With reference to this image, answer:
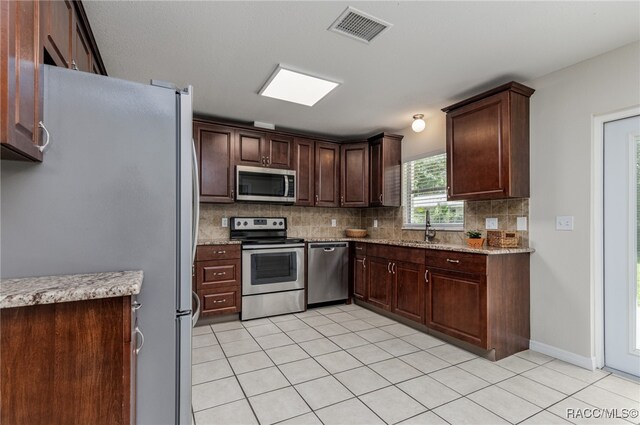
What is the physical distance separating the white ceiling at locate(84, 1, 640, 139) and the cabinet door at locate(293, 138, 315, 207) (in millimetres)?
1217

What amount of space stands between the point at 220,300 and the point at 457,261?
252 centimetres

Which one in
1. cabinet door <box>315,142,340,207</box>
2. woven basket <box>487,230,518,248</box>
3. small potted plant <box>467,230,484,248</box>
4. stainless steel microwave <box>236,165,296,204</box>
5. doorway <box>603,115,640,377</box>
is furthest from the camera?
cabinet door <box>315,142,340,207</box>

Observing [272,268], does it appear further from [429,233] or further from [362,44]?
[362,44]

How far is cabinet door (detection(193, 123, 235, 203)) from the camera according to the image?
3697 millimetres

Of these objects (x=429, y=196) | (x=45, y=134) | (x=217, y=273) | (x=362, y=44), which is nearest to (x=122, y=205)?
(x=45, y=134)

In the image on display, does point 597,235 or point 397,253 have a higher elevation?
point 597,235

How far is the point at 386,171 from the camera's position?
428 centimetres

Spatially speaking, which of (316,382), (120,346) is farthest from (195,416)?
(120,346)

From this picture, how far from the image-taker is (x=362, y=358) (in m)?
2.60

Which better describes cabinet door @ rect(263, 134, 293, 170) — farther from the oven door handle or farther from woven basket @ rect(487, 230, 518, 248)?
woven basket @ rect(487, 230, 518, 248)

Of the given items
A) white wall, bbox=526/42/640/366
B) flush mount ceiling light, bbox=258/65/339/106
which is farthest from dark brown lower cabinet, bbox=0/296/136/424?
white wall, bbox=526/42/640/366

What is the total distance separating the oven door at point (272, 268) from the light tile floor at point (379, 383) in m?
0.67

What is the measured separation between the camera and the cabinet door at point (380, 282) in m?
3.64

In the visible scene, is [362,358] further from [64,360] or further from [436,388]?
[64,360]
